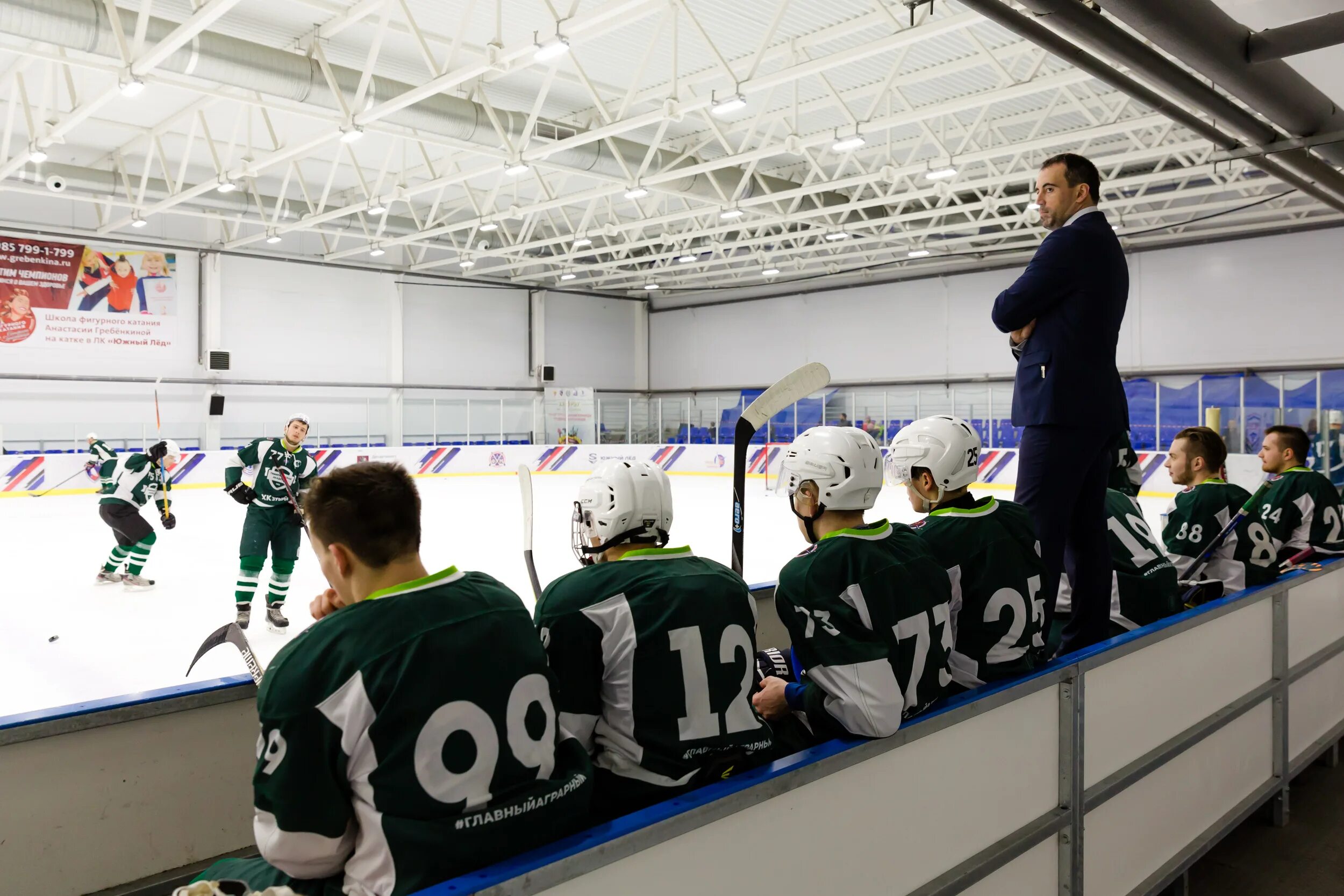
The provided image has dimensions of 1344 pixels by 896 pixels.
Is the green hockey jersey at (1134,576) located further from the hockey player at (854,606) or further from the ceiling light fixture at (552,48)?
the ceiling light fixture at (552,48)

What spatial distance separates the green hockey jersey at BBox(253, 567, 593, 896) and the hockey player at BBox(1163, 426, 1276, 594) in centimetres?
356

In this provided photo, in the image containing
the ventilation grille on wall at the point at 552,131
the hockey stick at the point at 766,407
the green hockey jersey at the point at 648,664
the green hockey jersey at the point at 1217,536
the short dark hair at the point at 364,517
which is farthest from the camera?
the ventilation grille on wall at the point at 552,131

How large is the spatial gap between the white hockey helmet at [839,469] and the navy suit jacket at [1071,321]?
0.86 m

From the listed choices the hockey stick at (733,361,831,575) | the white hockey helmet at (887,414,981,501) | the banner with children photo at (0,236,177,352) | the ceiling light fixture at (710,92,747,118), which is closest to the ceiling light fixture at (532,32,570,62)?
the ceiling light fixture at (710,92,747,118)

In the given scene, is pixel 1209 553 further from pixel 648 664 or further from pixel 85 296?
pixel 85 296

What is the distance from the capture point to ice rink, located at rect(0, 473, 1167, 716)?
17.8 feet

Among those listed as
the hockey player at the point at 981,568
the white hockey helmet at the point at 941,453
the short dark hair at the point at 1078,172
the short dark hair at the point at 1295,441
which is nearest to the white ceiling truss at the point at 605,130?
the short dark hair at the point at 1078,172

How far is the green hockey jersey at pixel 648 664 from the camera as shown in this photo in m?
1.79

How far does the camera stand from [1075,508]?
305 centimetres

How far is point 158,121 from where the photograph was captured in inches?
587

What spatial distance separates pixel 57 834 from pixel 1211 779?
3.49 m

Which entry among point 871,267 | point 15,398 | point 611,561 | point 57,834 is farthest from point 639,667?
point 871,267

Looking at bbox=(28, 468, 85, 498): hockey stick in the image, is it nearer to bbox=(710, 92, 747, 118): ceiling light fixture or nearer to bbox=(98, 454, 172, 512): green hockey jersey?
bbox=(98, 454, 172, 512): green hockey jersey

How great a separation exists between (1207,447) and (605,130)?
903cm
